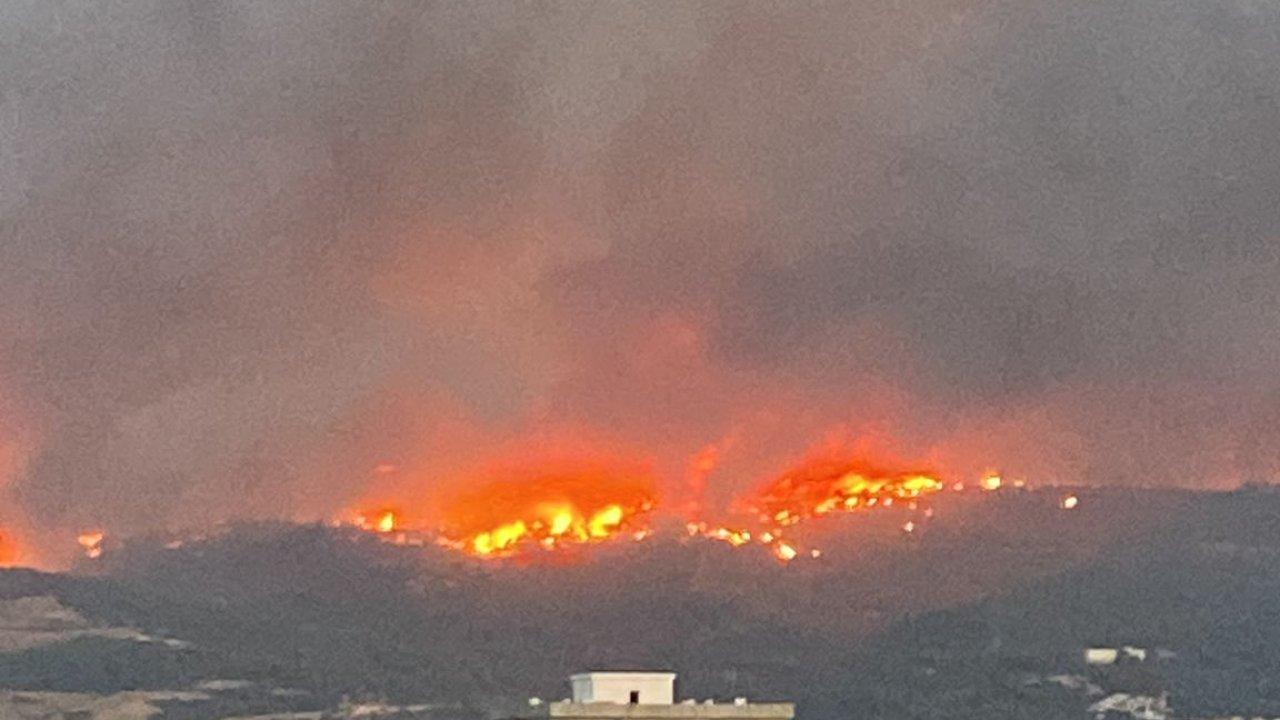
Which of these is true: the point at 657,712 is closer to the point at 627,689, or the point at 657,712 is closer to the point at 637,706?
the point at 637,706

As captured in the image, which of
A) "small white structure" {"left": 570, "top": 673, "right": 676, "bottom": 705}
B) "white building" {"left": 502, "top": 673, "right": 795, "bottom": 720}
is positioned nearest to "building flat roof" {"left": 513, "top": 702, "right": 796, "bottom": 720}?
"white building" {"left": 502, "top": 673, "right": 795, "bottom": 720}

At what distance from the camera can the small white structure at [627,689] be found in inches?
4414

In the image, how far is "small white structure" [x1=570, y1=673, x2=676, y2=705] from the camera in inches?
4414

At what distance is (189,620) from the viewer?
196 meters

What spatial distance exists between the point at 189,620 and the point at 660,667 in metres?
28.7

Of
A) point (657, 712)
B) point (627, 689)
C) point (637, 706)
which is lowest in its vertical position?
point (657, 712)


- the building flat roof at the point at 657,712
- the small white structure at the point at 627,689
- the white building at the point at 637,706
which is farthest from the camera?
the small white structure at the point at 627,689

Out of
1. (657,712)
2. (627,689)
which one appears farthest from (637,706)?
(627,689)

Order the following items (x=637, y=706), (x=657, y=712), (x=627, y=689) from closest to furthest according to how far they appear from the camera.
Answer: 1. (x=657, y=712)
2. (x=637, y=706)
3. (x=627, y=689)

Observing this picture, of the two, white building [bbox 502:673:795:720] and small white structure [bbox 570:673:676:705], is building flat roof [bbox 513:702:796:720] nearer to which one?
white building [bbox 502:673:795:720]

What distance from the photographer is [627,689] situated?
11294cm

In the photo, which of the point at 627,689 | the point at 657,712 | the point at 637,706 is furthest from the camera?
the point at 627,689

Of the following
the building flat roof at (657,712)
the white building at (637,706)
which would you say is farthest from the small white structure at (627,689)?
the building flat roof at (657,712)

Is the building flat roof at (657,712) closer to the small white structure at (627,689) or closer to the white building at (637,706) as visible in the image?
the white building at (637,706)
